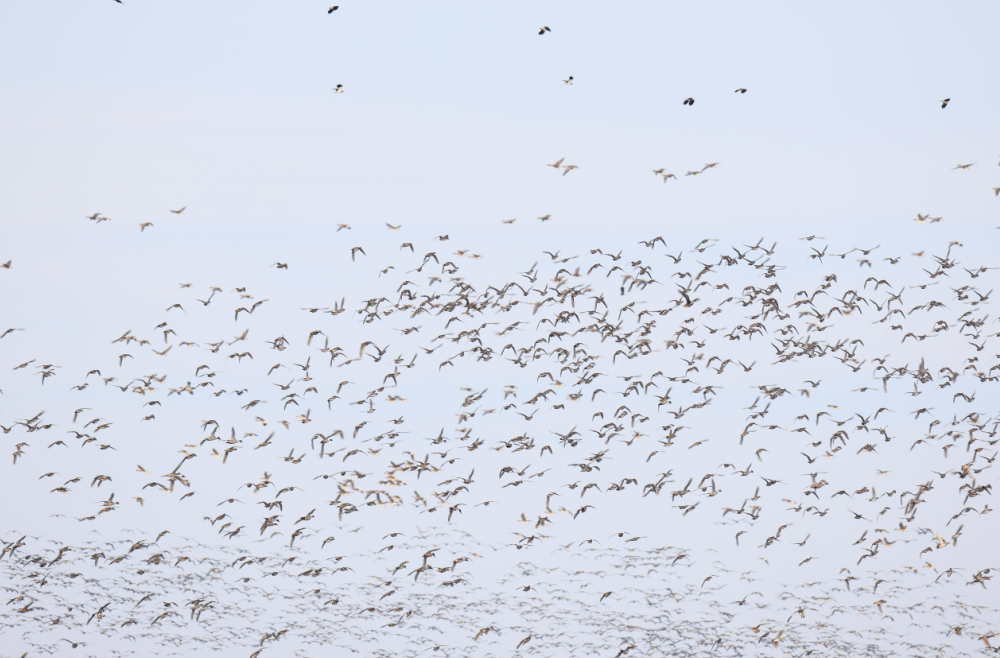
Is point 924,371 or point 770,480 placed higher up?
point 924,371

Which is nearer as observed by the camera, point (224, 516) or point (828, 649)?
point (224, 516)

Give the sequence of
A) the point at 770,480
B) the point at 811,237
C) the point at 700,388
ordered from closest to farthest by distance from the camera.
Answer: the point at 811,237 → the point at 770,480 → the point at 700,388

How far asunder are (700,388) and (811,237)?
431 inches

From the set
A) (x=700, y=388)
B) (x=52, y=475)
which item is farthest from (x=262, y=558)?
(x=700, y=388)

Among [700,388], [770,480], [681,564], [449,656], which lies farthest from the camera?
[449,656]

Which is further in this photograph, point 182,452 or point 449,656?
point 449,656

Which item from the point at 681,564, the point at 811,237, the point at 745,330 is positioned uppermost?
the point at 811,237

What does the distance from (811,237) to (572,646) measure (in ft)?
157

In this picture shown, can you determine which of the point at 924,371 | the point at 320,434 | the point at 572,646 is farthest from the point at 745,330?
the point at 572,646

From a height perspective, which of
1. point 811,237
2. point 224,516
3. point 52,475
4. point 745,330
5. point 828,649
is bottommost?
point 828,649

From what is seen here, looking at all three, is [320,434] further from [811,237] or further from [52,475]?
[811,237]

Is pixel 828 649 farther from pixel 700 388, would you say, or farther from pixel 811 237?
pixel 811 237

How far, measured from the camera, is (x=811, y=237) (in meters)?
45.3

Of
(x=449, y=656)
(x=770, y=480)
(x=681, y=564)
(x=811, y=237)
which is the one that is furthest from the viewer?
(x=449, y=656)
